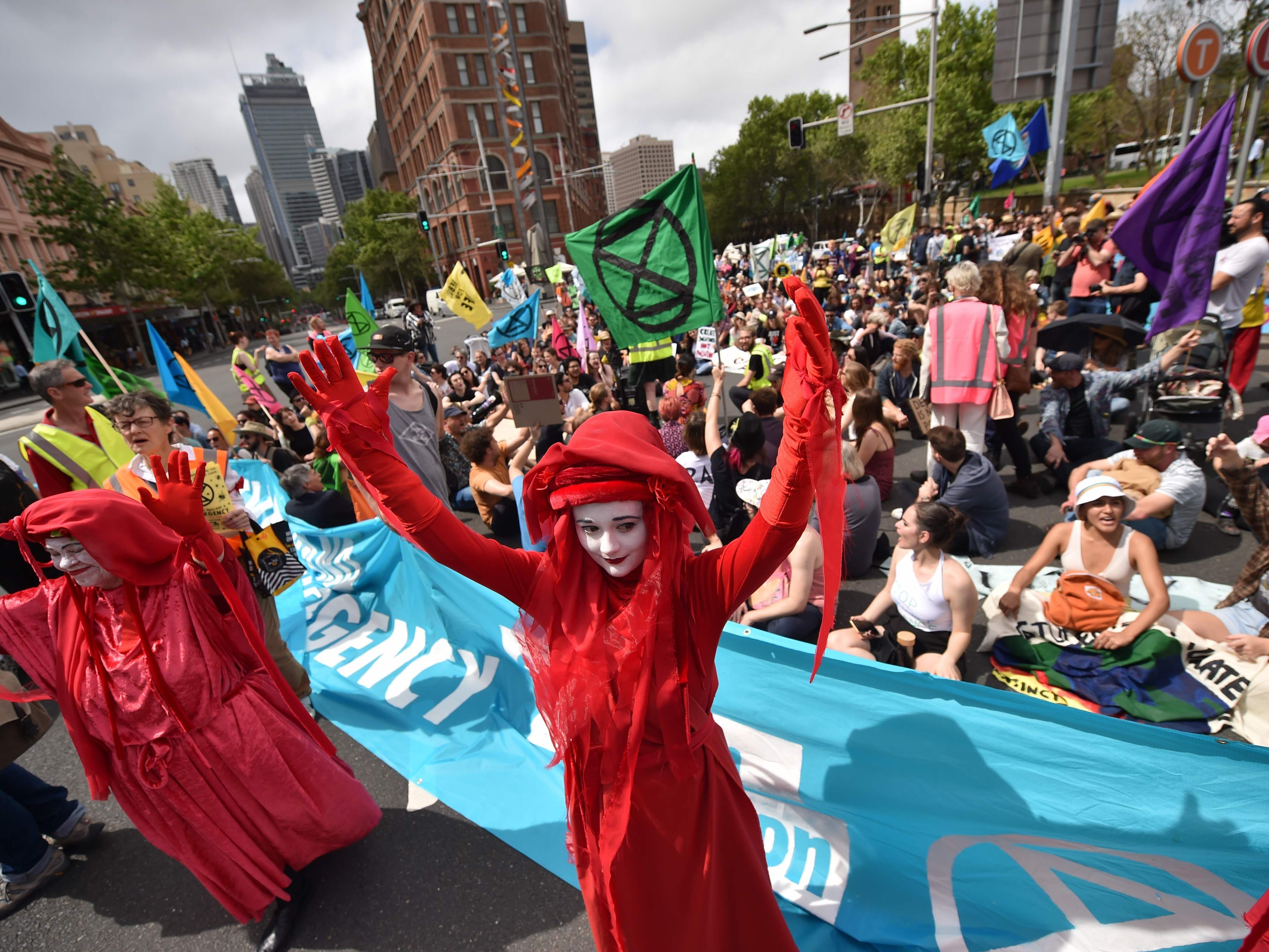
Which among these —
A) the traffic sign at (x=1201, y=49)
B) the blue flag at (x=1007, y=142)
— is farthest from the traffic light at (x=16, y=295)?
the blue flag at (x=1007, y=142)

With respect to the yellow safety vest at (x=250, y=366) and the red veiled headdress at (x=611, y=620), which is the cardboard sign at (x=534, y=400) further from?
the yellow safety vest at (x=250, y=366)

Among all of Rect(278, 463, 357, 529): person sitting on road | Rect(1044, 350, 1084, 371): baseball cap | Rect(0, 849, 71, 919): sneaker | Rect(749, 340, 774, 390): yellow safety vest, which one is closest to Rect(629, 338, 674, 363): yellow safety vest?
Rect(749, 340, 774, 390): yellow safety vest

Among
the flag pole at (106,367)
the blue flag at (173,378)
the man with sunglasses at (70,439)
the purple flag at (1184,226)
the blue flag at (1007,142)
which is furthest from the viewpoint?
the blue flag at (1007,142)

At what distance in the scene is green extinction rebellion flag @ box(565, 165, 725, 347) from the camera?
4652mm

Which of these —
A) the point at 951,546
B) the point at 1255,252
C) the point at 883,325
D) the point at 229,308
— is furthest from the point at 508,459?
the point at 229,308

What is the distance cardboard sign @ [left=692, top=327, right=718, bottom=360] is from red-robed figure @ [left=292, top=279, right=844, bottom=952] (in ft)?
18.7

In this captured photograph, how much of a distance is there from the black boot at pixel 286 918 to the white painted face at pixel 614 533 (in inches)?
82.0

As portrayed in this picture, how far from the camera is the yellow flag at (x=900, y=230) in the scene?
40.8ft

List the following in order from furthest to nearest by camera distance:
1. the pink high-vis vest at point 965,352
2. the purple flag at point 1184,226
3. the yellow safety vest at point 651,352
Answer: the yellow safety vest at point 651,352
the pink high-vis vest at point 965,352
the purple flag at point 1184,226

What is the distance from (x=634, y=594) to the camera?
4.93ft

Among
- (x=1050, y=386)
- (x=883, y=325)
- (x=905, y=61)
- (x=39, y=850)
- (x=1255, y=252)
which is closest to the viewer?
(x=39, y=850)

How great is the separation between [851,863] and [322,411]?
2.23 m

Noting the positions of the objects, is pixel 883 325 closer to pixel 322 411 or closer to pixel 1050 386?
pixel 1050 386

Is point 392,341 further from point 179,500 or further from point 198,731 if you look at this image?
point 198,731
